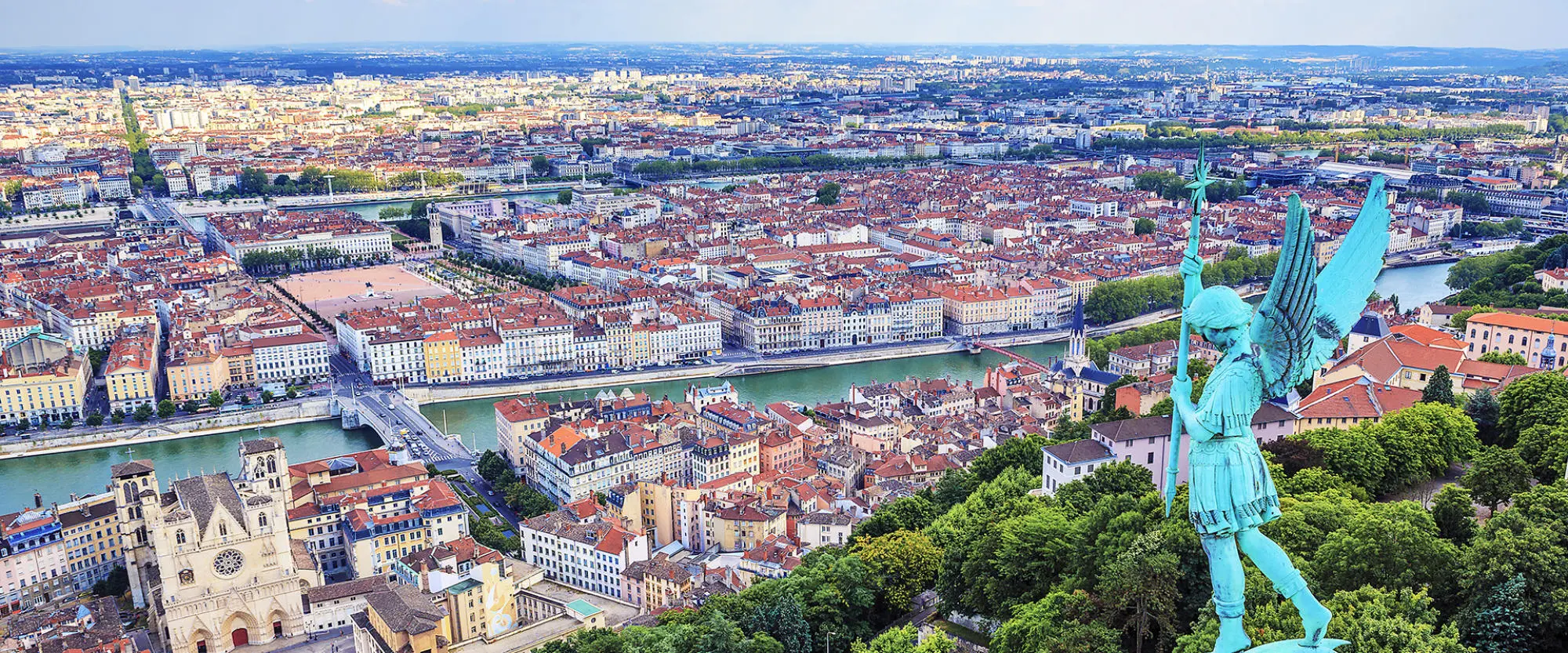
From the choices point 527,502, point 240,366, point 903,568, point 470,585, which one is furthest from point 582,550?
point 240,366

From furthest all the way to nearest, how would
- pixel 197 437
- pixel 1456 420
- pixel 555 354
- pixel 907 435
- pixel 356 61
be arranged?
pixel 356 61 → pixel 555 354 → pixel 197 437 → pixel 907 435 → pixel 1456 420

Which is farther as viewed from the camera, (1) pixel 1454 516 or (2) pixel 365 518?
(2) pixel 365 518

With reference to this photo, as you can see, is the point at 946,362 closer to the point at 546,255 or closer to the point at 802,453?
the point at 802,453

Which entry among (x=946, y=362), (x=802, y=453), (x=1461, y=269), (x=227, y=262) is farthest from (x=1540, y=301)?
(x=227, y=262)

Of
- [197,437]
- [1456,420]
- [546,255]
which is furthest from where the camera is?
[546,255]

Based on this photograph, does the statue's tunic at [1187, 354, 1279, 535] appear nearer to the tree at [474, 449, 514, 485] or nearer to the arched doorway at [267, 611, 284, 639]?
the arched doorway at [267, 611, 284, 639]

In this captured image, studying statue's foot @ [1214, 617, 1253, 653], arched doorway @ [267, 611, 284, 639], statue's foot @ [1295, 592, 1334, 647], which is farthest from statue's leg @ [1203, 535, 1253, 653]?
arched doorway @ [267, 611, 284, 639]

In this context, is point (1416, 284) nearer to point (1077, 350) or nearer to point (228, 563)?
point (1077, 350)
